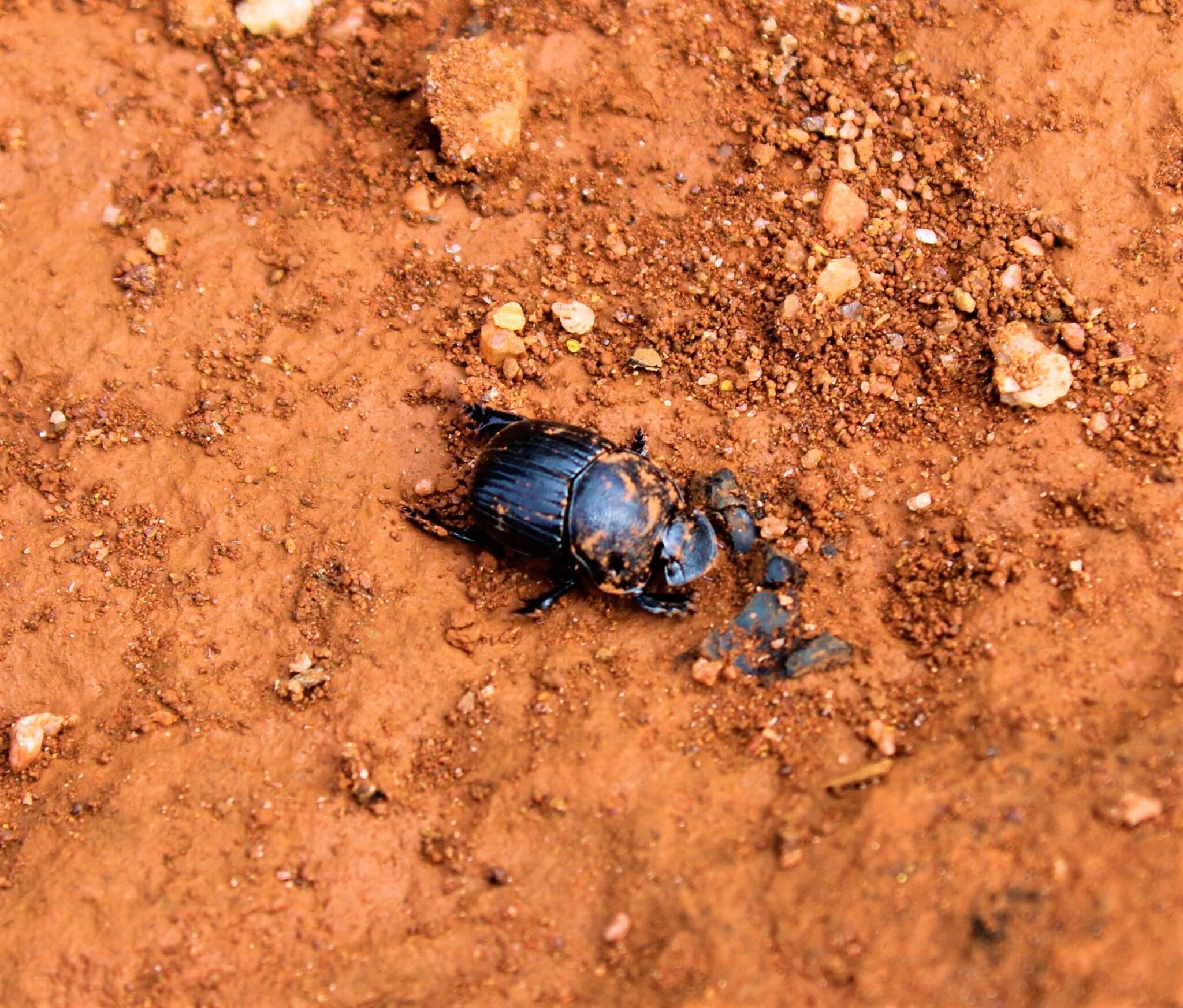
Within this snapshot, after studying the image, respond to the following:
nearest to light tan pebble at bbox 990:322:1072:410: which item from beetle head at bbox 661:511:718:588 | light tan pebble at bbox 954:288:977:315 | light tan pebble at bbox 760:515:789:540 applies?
light tan pebble at bbox 954:288:977:315

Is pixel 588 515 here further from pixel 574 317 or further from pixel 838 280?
pixel 838 280

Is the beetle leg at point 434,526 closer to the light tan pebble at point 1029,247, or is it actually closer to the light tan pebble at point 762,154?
the light tan pebble at point 762,154

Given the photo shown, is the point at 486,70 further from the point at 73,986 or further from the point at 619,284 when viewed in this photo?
the point at 73,986

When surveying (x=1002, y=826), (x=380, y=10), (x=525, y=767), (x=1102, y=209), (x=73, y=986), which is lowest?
(x=73, y=986)

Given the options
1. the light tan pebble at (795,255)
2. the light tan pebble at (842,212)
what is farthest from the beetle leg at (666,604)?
the light tan pebble at (842,212)

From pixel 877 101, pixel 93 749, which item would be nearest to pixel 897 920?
pixel 93 749

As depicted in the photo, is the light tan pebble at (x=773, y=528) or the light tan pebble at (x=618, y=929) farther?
the light tan pebble at (x=773, y=528)
